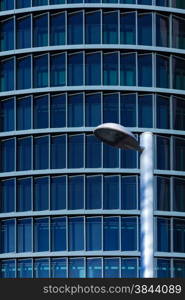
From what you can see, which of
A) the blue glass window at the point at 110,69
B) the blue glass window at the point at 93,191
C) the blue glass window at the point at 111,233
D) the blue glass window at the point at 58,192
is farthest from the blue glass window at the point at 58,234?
the blue glass window at the point at 110,69

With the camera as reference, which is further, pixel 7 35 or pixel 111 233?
pixel 7 35

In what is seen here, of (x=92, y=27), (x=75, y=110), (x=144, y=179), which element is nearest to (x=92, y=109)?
(x=75, y=110)

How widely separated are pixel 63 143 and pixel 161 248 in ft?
21.9

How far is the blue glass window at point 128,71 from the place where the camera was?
183ft

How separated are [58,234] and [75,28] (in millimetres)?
9853

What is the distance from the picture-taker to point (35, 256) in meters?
54.5

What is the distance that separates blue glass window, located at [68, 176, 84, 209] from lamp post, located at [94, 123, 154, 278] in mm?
33163

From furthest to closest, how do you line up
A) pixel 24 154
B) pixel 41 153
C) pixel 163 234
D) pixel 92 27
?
pixel 92 27, pixel 24 154, pixel 41 153, pixel 163 234

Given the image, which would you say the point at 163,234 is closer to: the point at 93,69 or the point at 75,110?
the point at 75,110

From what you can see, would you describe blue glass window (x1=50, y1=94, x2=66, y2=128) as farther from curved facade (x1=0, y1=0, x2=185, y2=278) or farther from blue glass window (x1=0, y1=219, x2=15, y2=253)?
blue glass window (x1=0, y1=219, x2=15, y2=253)

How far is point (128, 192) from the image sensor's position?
5475 centimetres

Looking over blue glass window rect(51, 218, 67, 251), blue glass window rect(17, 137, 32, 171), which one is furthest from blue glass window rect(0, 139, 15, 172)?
blue glass window rect(51, 218, 67, 251)

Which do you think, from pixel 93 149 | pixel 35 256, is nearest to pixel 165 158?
pixel 93 149

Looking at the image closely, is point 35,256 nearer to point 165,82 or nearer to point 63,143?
point 63,143
